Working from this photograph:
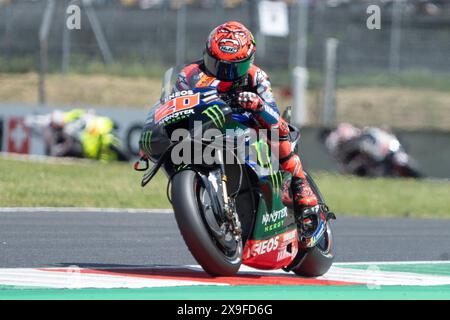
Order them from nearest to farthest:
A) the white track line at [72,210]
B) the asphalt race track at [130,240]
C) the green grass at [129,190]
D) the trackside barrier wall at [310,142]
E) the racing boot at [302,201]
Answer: the racing boot at [302,201], the asphalt race track at [130,240], the white track line at [72,210], the green grass at [129,190], the trackside barrier wall at [310,142]

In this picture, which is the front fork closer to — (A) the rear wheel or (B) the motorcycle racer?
(B) the motorcycle racer

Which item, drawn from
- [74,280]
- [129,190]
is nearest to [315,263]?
[74,280]

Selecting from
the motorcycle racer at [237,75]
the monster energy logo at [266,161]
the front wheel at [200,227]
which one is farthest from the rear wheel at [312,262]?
the front wheel at [200,227]

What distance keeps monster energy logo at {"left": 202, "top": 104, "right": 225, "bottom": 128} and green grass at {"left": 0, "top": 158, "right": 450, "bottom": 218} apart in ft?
20.1

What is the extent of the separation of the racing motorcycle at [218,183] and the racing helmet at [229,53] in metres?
0.15

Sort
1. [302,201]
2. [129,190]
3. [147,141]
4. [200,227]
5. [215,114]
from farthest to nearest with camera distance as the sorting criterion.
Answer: [129,190]
[302,201]
[147,141]
[215,114]
[200,227]

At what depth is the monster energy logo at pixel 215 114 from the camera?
5867mm

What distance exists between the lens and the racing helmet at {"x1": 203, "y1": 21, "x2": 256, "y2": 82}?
6.13 metres

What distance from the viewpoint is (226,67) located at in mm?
6164

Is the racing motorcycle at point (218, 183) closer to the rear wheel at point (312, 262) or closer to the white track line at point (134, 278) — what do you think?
the white track line at point (134, 278)

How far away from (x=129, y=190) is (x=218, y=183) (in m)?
8.31

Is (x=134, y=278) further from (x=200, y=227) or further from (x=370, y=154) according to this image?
(x=370, y=154)

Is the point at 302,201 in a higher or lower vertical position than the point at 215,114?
lower

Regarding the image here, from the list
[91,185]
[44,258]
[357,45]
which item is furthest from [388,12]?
[44,258]
